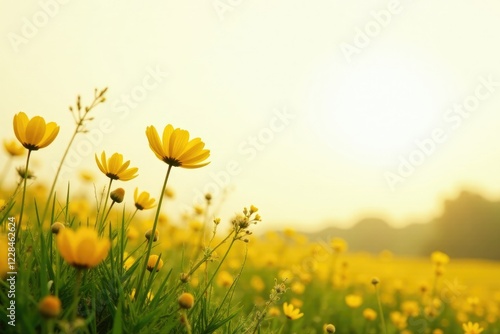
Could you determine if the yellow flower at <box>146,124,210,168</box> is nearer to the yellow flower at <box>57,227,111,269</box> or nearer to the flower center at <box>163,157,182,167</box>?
the flower center at <box>163,157,182,167</box>

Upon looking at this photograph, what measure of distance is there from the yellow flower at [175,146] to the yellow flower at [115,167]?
0.69ft

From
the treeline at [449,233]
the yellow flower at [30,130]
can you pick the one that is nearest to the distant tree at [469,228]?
the treeline at [449,233]

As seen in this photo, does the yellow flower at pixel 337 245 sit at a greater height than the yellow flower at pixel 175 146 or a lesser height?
lesser

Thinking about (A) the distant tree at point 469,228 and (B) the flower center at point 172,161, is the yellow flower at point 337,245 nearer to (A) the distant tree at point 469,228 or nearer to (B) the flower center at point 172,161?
(B) the flower center at point 172,161

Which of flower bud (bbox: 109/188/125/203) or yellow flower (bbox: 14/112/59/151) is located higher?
yellow flower (bbox: 14/112/59/151)

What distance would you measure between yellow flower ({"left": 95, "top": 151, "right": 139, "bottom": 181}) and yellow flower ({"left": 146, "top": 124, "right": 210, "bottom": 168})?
0.69 ft

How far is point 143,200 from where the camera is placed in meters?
2.02

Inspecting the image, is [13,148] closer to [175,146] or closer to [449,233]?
[175,146]

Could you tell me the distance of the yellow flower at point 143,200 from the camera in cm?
201

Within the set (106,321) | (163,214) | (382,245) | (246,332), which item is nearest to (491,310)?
(163,214)

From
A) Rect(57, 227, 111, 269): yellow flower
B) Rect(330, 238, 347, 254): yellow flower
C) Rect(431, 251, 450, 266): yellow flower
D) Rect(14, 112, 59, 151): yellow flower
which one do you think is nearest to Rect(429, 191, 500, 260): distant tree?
Rect(330, 238, 347, 254): yellow flower

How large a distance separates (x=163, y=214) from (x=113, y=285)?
7.34ft

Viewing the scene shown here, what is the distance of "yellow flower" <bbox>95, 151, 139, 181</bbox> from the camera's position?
73.0 inches

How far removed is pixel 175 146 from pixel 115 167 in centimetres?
30
